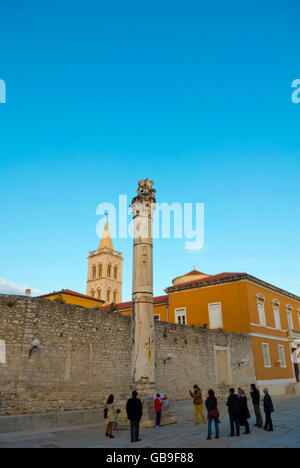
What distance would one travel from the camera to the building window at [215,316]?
88.9 feet

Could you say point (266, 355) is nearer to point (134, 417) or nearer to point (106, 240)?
point (134, 417)

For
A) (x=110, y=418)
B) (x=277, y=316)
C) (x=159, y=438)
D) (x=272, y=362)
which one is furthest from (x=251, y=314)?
(x=110, y=418)

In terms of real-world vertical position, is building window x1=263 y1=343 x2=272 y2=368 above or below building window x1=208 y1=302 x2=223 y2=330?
below

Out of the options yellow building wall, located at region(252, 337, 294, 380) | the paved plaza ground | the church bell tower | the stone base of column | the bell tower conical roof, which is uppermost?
the bell tower conical roof

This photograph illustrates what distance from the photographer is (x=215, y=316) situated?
27375 mm

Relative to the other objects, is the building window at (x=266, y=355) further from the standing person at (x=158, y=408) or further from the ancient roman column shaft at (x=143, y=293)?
the standing person at (x=158, y=408)

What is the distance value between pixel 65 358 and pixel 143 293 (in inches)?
161

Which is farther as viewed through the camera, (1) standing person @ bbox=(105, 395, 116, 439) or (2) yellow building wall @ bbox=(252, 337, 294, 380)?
(2) yellow building wall @ bbox=(252, 337, 294, 380)

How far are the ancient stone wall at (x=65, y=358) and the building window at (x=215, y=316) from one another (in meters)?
A: 8.58

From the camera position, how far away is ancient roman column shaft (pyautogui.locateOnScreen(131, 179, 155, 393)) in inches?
478

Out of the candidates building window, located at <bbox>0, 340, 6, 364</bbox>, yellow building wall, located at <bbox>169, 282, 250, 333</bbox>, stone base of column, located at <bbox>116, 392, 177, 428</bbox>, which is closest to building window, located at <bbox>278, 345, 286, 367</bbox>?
yellow building wall, located at <bbox>169, 282, 250, 333</bbox>

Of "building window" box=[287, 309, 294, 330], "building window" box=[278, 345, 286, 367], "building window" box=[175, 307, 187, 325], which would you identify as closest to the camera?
"building window" box=[278, 345, 286, 367]

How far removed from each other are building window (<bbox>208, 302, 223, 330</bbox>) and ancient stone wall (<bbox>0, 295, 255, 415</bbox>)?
8.58m

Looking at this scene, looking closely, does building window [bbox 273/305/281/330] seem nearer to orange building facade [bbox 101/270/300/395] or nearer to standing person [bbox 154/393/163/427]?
orange building facade [bbox 101/270/300/395]
